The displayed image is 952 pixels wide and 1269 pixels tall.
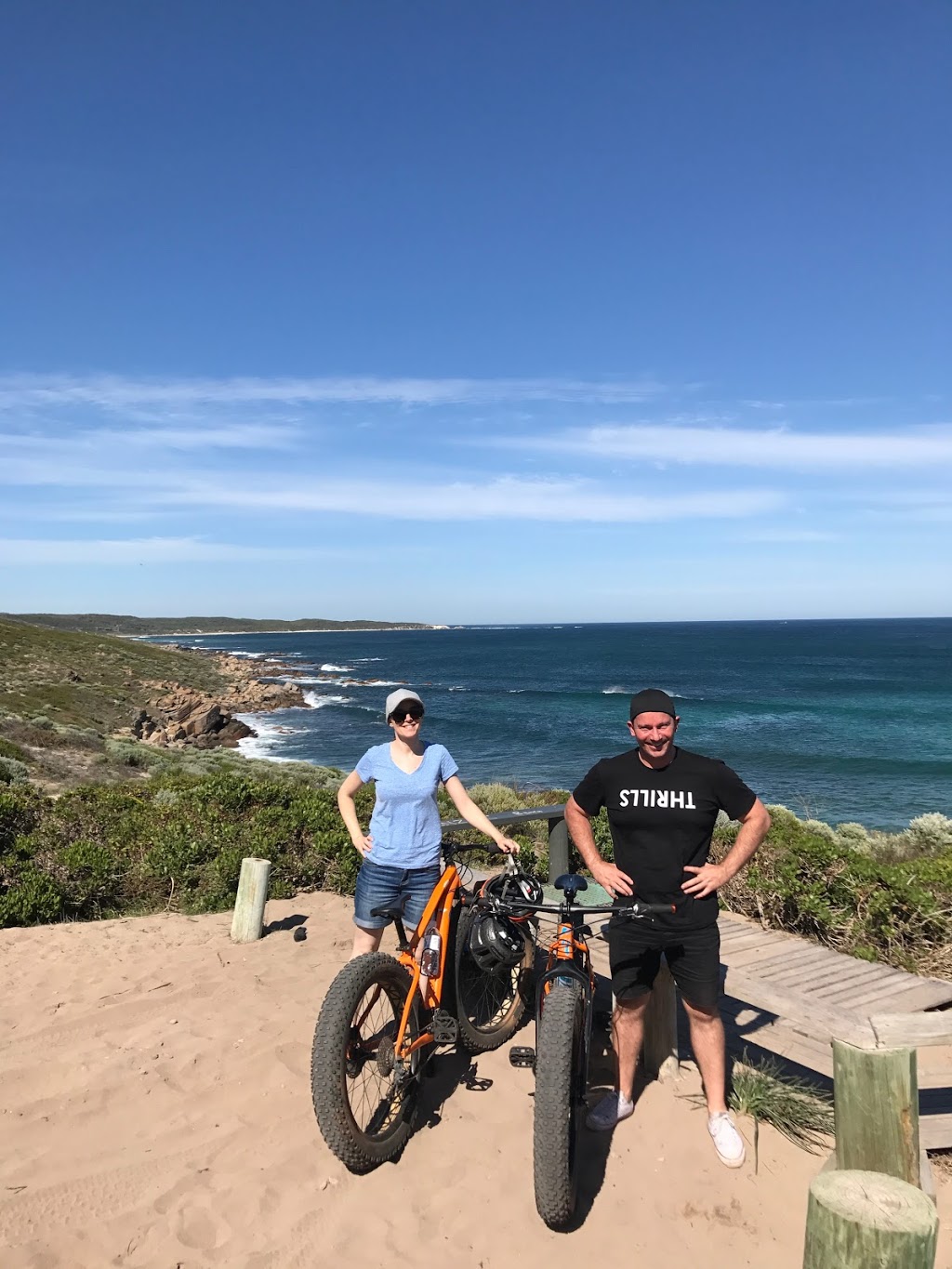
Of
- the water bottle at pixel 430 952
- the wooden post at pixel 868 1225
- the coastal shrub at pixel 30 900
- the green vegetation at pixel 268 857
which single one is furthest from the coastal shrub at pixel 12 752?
the wooden post at pixel 868 1225

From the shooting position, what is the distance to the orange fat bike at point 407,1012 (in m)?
3.51

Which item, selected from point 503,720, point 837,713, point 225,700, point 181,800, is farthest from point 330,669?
point 181,800

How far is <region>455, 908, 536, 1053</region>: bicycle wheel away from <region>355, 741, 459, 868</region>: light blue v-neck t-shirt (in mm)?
449

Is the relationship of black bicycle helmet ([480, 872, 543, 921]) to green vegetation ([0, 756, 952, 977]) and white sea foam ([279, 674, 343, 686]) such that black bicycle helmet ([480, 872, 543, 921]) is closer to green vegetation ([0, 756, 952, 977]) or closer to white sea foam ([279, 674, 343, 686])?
green vegetation ([0, 756, 952, 977])

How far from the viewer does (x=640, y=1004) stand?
13.4ft

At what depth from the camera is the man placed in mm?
3787

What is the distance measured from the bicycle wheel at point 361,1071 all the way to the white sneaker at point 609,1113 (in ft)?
2.96

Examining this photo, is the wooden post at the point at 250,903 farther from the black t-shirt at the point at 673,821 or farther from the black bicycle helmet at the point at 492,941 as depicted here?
the black t-shirt at the point at 673,821

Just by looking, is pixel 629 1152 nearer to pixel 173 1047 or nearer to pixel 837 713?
pixel 173 1047

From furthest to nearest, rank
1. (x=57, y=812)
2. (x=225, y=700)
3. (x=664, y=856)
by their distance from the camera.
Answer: (x=225, y=700), (x=57, y=812), (x=664, y=856)

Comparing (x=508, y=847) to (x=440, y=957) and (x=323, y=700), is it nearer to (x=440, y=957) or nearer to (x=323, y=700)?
(x=440, y=957)

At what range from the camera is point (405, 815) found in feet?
14.5

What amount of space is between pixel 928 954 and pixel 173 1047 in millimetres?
5978

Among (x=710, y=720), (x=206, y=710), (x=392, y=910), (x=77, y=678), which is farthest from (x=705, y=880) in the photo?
(x=77, y=678)
